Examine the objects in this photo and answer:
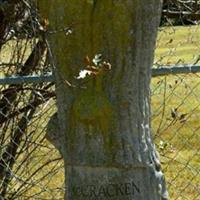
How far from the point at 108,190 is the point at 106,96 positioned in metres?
0.35

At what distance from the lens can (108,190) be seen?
2902 millimetres

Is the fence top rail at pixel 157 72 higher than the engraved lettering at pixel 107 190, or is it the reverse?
the fence top rail at pixel 157 72

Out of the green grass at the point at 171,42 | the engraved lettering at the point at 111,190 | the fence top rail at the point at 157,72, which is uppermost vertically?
the green grass at the point at 171,42

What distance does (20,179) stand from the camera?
4770 mm

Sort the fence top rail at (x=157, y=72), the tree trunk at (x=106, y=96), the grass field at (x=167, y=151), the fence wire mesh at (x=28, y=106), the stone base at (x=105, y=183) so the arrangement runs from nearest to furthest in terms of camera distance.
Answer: the tree trunk at (x=106, y=96) → the stone base at (x=105, y=183) → the fence top rail at (x=157, y=72) → the fence wire mesh at (x=28, y=106) → the grass field at (x=167, y=151)

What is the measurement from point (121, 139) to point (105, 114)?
0.37 ft

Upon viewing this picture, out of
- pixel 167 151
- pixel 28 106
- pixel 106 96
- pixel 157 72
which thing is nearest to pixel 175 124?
pixel 167 151

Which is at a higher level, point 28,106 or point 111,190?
point 28,106

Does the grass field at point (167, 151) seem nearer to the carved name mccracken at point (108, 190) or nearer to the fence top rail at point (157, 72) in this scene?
the fence top rail at point (157, 72)

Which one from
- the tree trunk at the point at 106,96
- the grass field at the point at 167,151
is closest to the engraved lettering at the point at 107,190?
the tree trunk at the point at 106,96

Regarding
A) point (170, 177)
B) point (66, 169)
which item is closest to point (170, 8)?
point (170, 177)

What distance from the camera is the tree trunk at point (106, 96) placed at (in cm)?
272

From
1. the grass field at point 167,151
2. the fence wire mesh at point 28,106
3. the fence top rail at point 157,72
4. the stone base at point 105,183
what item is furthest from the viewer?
the grass field at point 167,151

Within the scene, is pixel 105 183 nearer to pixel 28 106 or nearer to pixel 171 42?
pixel 28 106
